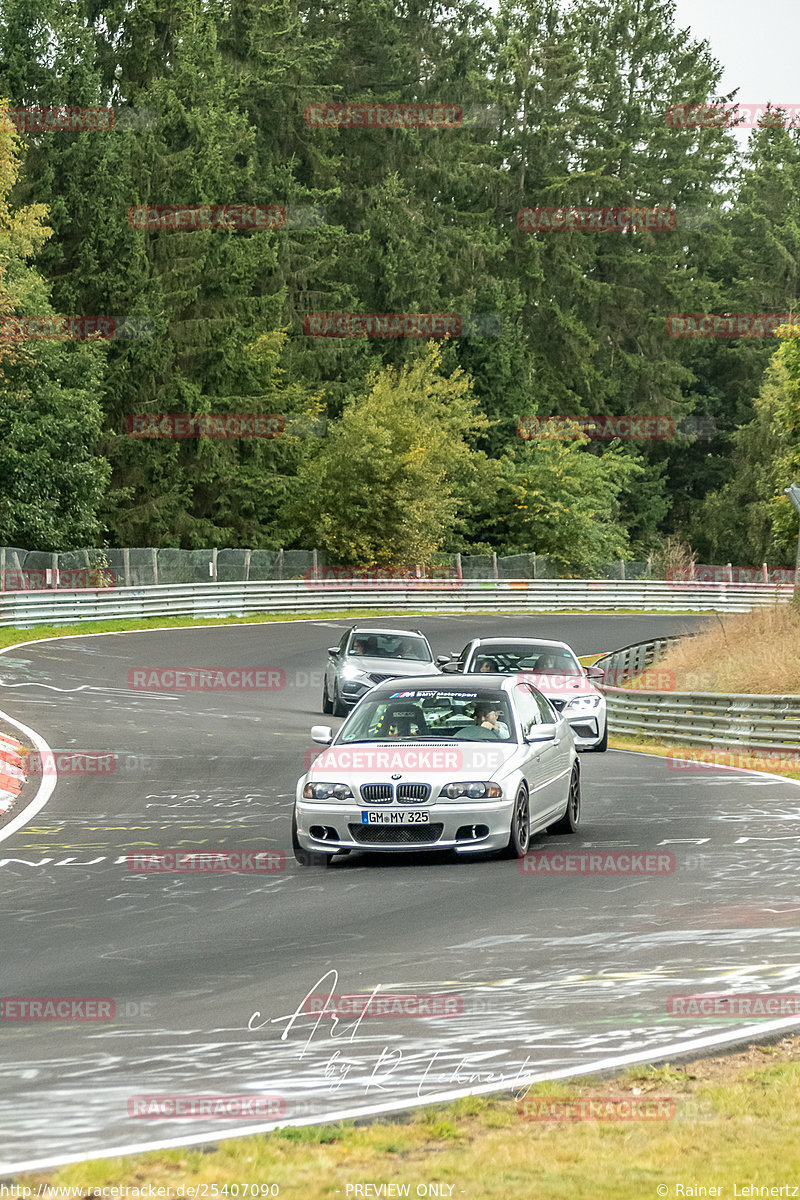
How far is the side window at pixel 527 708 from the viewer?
13.5 m

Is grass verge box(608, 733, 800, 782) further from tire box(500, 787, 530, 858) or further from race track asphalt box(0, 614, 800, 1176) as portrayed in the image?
tire box(500, 787, 530, 858)

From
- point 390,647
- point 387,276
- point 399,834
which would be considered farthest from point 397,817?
point 387,276

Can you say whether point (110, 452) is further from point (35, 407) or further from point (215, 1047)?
point (215, 1047)

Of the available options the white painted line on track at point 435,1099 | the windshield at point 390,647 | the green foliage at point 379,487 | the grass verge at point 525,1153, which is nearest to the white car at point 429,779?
the white painted line on track at point 435,1099

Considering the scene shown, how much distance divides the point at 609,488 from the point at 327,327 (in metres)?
16.4

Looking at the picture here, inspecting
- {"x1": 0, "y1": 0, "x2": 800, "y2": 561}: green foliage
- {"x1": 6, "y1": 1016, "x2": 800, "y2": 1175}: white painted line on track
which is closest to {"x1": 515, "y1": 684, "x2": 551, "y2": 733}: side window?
{"x1": 6, "y1": 1016, "x2": 800, "y2": 1175}: white painted line on track

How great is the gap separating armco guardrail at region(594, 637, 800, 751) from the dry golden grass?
6.21ft

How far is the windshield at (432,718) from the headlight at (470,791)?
745 millimetres

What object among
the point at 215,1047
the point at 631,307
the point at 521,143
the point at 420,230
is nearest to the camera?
the point at 215,1047

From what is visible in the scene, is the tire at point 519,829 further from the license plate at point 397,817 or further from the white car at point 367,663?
the white car at point 367,663

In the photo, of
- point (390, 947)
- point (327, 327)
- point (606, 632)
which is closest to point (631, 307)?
point (327, 327)

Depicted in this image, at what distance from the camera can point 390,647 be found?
28188 mm

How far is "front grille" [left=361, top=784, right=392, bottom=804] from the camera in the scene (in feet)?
39.8

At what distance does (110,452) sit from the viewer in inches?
2452
